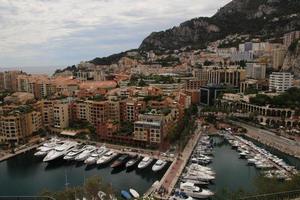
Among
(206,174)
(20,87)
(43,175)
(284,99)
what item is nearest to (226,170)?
(206,174)

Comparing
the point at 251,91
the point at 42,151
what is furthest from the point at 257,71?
the point at 42,151

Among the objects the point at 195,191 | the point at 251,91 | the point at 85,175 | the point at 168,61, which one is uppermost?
the point at 168,61

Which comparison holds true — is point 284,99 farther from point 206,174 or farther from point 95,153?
point 95,153

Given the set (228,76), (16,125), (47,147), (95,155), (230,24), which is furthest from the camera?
(230,24)

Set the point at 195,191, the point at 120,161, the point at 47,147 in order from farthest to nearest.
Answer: the point at 47,147 → the point at 120,161 → the point at 195,191

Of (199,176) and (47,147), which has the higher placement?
(47,147)

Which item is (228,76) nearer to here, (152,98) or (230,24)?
(152,98)

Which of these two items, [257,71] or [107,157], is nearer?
[107,157]
